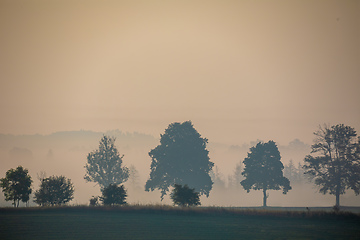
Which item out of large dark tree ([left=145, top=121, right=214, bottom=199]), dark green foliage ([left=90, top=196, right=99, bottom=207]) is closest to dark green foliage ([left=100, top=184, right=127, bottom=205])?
dark green foliage ([left=90, top=196, right=99, bottom=207])

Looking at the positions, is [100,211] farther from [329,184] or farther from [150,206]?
[329,184]

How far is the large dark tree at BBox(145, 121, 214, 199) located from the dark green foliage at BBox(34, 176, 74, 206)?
36252 millimetres

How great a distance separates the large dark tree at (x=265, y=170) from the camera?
10444 cm

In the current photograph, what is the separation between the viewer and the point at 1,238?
47.8 metres

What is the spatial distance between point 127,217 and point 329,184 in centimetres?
5365

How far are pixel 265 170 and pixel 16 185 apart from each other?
169ft

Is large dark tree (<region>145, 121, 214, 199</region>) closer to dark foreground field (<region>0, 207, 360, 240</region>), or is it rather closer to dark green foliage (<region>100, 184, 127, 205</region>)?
dark green foliage (<region>100, 184, 127, 205</region>)

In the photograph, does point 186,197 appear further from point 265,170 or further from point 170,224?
point 265,170

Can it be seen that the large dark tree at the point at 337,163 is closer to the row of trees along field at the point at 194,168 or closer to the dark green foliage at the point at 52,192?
the row of trees along field at the point at 194,168

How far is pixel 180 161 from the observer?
113 metres

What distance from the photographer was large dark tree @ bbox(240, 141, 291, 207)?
4112 inches

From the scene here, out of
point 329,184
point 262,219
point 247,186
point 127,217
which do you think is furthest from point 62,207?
point 329,184

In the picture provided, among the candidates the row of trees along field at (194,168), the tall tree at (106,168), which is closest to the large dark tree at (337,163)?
the row of trees along field at (194,168)

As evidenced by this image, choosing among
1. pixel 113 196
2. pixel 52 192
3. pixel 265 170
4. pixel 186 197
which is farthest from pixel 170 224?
pixel 265 170
